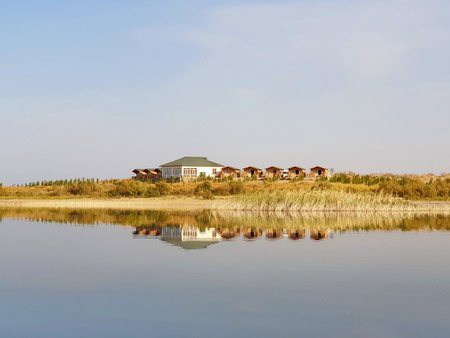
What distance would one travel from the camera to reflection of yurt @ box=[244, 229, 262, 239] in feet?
81.8

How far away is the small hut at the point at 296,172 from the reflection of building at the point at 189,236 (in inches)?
2208

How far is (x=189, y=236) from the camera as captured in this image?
25203 millimetres

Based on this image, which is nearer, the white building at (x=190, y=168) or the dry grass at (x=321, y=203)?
the dry grass at (x=321, y=203)

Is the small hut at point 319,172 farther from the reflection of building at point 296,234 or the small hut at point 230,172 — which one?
the reflection of building at point 296,234

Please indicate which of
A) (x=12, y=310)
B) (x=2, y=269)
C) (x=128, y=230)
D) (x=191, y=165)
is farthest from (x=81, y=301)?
(x=191, y=165)

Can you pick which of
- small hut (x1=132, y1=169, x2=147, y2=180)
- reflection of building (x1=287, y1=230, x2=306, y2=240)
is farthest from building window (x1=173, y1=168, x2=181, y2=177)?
reflection of building (x1=287, y1=230, x2=306, y2=240)

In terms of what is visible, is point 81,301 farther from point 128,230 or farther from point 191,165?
point 191,165

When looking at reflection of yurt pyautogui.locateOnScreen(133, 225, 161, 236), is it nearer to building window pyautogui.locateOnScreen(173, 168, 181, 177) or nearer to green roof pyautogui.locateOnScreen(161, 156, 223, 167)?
building window pyautogui.locateOnScreen(173, 168, 181, 177)

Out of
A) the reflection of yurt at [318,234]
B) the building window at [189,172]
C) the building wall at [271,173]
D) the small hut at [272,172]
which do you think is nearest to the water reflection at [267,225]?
the reflection of yurt at [318,234]

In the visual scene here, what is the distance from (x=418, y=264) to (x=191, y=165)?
7011 cm

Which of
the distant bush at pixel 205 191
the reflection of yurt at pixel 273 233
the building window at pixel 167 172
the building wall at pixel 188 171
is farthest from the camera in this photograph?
the building window at pixel 167 172

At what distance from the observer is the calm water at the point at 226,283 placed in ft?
33.2

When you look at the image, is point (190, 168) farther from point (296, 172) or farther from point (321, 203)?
point (321, 203)

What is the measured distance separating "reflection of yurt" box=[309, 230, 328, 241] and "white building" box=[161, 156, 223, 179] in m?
59.3
